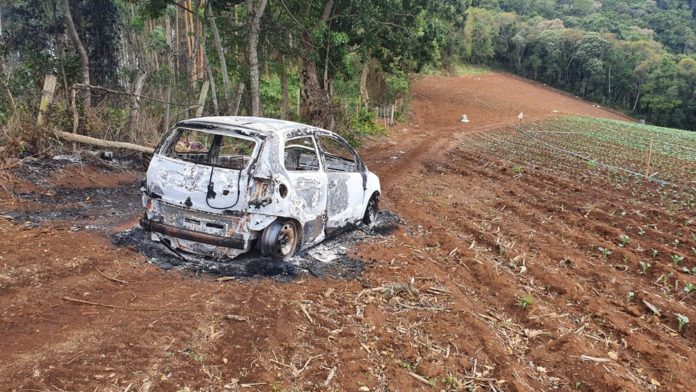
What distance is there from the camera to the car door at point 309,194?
5.95 meters

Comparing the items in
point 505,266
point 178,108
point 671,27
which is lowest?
point 505,266

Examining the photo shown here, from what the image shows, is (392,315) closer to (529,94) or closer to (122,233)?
(122,233)

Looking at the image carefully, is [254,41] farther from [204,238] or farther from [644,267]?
[644,267]

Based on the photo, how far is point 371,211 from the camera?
825 cm

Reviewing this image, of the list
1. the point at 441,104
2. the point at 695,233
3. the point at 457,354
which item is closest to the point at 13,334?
the point at 457,354

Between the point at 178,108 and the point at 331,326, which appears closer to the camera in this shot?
the point at 331,326

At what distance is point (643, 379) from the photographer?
14.2 ft

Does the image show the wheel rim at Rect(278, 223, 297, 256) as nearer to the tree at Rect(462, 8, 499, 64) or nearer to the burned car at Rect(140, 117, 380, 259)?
the burned car at Rect(140, 117, 380, 259)

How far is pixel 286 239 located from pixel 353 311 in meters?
1.42

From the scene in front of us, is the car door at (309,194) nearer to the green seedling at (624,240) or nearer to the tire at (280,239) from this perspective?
the tire at (280,239)

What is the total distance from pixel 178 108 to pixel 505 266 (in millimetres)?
10681

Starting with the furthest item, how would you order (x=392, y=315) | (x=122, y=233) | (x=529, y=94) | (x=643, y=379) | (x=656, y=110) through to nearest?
1. (x=656, y=110)
2. (x=529, y=94)
3. (x=122, y=233)
4. (x=392, y=315)
5. (x=643, y=379)

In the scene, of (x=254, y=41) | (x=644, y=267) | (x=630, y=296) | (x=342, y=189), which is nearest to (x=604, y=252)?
(x=644, y=267)

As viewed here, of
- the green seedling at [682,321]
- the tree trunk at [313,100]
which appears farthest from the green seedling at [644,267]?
the tree trunk at [313,100]
